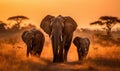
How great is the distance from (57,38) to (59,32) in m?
0.32

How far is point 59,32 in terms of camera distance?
18750 millimetres

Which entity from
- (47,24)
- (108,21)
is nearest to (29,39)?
(47,24)

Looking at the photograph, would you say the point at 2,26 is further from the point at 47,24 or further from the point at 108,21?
the point at 47,24

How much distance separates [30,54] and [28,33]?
4.87 feet

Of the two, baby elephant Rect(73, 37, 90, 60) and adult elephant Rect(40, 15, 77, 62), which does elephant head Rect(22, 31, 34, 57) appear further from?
baby elephant Rect(73, 37, 90, 60)

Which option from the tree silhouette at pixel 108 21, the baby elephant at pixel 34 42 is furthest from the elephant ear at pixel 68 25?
the tree silhouette at pixel 108 21

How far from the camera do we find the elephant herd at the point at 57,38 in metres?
18.7

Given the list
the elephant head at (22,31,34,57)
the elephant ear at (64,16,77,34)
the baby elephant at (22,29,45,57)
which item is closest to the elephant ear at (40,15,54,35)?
the elephant ear at (64,16,77,34)

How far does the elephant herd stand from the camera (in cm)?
1867

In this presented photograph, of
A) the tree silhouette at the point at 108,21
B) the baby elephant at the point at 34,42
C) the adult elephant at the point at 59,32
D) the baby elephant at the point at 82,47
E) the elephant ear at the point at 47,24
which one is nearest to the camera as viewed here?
the adult elephant at the point at 59,32

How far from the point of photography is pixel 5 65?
49.0 ft

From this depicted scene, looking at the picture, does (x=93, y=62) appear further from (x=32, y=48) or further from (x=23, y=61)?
(x=32, y=48)

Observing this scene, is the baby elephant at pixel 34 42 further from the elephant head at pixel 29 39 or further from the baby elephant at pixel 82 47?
the baby elephant at pixel 82 47

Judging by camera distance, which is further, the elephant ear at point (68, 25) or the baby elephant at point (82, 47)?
the baby elephant at point (82, 47)
